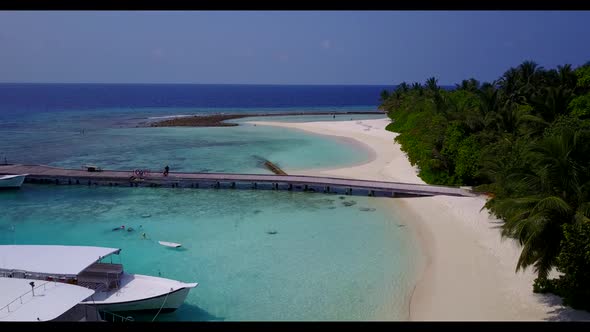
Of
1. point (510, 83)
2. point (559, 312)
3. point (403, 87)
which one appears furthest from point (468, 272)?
point (403, 87)

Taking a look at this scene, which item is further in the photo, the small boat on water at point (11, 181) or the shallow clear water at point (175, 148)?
the shallow clear water at point (175, 148)

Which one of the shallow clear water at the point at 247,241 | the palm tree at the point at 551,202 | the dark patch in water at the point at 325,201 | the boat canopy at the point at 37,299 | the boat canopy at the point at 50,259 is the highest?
the palm tree at the point at 551,202

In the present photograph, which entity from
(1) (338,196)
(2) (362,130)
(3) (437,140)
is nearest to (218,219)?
(1) (338,196)

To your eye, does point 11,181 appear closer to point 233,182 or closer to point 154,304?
point 233,182

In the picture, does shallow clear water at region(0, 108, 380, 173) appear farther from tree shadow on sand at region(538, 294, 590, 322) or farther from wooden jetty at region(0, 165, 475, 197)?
tree shadow on sand at region(538, 294, 590, 322)

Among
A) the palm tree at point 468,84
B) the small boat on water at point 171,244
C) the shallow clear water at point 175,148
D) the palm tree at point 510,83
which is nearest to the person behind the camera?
the small boat on water at point 171,244

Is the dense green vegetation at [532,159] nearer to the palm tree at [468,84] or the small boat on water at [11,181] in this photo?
the palm tree at [468,84]

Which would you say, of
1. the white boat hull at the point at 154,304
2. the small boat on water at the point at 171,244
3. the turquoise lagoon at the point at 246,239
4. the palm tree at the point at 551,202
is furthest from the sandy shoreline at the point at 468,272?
the small boat on water at the point at 171,244
